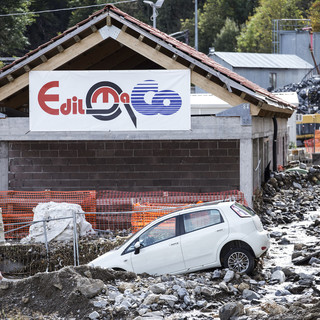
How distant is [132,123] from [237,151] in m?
3.47

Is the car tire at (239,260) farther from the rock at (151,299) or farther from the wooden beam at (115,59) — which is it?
the wooden beam at (115,59)

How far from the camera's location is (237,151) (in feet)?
74.1

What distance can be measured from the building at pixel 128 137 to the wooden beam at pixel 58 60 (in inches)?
1.1

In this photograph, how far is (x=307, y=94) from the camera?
64.9m

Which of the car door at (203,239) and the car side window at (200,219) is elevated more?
the car side window at (200,219)

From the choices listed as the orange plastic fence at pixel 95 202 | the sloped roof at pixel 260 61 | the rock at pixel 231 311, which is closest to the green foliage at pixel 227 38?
the sloped roof at pixel 260 61

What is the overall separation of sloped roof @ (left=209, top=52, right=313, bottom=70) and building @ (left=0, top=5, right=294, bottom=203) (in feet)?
133

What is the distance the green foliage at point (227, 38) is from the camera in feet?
321

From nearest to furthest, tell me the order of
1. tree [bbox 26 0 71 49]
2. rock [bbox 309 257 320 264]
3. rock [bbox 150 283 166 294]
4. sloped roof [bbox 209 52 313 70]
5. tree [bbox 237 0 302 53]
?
rock [bbox 150 283 166 294], rock [bbox 309 257 320 264], sloped roof [bbox 209 52 313 70], tree [bbox 26 0 71 49], tree [bbox 237 0 302 53]

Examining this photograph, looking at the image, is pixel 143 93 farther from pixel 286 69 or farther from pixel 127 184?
pixel 286 69

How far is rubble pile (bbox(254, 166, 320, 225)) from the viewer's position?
24156mm

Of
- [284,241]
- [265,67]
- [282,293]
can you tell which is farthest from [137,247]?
[265,67]

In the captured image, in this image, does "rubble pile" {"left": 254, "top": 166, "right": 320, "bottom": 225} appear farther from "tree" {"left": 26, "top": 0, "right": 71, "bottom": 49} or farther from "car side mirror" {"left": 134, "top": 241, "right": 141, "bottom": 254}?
"tree" {"left": 26, "top": 0, "right": 71, "bottom": 49}

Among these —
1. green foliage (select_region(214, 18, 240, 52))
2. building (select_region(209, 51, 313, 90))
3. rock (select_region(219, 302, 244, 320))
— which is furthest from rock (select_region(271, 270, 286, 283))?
green foliage (select_region(214, 18, 240, 52))
